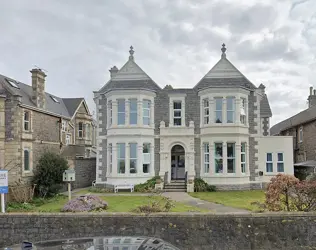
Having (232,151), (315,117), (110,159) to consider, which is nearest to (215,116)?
(232,151)

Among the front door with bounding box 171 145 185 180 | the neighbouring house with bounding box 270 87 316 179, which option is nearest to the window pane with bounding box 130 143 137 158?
the front door with bounding box 171 145 185 180

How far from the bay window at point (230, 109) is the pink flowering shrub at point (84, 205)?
40.5 feet

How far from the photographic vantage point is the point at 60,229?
9492mm

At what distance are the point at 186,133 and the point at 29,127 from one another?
11314 mm

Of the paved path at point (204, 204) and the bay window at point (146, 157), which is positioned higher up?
the bay window at point (146, 157)

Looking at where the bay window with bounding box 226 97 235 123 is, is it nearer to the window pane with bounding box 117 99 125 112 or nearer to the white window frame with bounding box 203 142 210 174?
the white window frame with bounding box 203 142 210 174

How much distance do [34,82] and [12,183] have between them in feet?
29.3

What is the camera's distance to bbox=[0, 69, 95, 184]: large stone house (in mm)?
22266

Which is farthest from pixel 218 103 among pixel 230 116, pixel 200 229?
pixel 200 229

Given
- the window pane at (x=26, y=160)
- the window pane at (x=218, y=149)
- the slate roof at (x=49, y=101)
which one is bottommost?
the window pane at (x=26, y=160)

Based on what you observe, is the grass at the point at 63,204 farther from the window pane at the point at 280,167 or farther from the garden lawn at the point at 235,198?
the window pane at the point at 280,167

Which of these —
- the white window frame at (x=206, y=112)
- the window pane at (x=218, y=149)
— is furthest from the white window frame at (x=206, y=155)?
the white window frame at (x=206, y=112)

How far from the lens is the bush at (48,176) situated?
22938 mm

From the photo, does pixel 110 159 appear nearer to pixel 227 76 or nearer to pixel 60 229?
pixel 227 76
